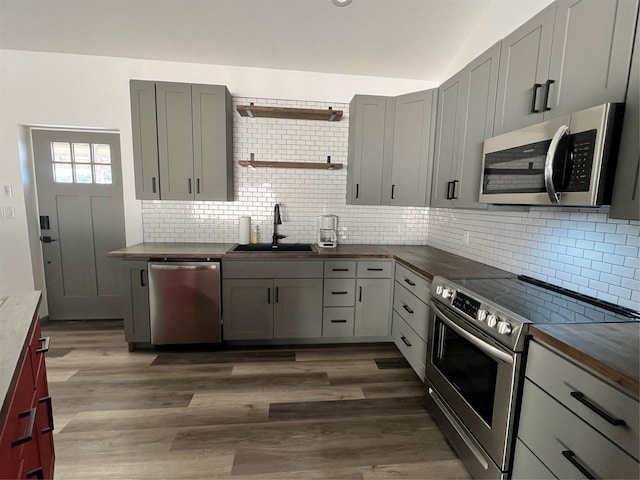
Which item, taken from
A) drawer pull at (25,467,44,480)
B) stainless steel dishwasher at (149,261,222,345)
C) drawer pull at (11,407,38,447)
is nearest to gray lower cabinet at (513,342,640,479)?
drawer pull at (11,407,38,447)

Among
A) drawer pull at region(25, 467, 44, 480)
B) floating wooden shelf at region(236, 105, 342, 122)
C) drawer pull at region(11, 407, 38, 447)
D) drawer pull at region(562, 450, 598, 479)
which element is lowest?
drawer pull at region(25, 467, 44, 480)

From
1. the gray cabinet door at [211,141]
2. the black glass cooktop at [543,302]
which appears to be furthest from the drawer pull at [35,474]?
the gray cabinet door at [211,141]

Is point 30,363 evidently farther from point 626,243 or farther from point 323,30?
point 323,30

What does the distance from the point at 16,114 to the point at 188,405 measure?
10.7ft

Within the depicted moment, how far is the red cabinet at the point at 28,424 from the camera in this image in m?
0.74

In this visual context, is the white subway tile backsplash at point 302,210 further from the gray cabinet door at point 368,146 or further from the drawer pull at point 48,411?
the drawer pull at point 48,411

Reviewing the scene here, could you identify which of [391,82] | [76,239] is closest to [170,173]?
[76,239]

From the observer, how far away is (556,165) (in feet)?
4.21

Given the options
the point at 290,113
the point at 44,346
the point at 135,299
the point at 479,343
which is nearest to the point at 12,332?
the point at 44,346

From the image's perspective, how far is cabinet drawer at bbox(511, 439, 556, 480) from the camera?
1.14m

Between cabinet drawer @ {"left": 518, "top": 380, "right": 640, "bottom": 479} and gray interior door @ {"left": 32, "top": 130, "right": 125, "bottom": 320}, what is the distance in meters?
3.77

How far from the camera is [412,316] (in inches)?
93.1

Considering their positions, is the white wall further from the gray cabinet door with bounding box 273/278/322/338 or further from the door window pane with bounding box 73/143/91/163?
the gray cabinet door with bounding box 273/278/322/338

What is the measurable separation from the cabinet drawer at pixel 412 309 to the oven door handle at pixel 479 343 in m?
0.37
